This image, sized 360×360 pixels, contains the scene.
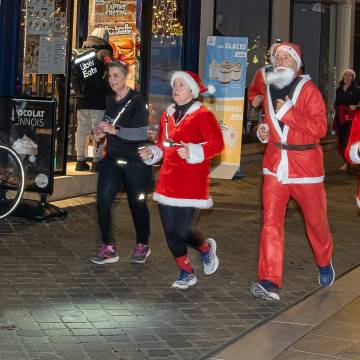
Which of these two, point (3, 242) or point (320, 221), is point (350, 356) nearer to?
point (320, 221)

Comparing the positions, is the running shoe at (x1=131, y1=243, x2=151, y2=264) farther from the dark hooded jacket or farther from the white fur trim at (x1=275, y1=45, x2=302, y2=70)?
the dark hooded jacket

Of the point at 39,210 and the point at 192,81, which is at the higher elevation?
the point at 192,81

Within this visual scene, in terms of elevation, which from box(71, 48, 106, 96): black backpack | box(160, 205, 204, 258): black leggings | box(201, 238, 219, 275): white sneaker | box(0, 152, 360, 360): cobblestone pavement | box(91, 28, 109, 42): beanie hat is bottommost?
box(0, 152, 360, 360): cobblestone pavement

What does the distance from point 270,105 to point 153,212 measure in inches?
163

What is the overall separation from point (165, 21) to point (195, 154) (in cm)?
721

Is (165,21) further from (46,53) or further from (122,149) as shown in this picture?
(122,149)

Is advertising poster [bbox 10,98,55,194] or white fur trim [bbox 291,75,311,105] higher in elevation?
white fur trim [bbox 291,75,311,105]

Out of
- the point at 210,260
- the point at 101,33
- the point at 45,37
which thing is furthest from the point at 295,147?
the point at 101,33

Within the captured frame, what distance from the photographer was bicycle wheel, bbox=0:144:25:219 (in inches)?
397

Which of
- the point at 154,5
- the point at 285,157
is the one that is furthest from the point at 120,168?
the point at 154,5

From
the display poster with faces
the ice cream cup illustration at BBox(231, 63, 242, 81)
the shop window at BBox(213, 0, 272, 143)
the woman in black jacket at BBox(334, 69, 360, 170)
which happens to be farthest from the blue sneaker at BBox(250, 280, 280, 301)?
the shop window at BBox(213, 0, 272, 143)

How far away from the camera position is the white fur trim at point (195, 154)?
24.0 feet

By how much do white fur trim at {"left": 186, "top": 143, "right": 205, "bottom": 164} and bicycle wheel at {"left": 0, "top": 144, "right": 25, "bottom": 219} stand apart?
3.25m

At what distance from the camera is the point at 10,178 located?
10.4 m
